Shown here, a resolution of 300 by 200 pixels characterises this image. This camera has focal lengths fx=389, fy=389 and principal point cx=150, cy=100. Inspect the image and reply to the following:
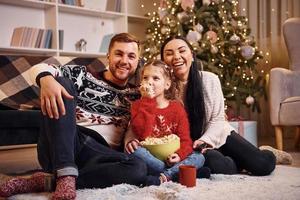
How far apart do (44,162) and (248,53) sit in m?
→ 2.35

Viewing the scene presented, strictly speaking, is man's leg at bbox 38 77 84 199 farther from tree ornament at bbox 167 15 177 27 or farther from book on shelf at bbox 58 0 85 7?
book on shelf at bbox 58 0 85 7

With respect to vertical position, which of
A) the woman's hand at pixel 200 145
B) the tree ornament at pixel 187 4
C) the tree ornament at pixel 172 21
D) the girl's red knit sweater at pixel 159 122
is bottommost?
the woman's hand at pixel 200 145

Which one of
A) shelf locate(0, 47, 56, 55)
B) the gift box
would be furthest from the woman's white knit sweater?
shelf locate(0, 47, 56, 55)

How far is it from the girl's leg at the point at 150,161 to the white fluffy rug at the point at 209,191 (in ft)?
0.30

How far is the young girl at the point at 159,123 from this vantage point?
1642mm

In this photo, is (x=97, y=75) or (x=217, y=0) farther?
(x=217, y=0)

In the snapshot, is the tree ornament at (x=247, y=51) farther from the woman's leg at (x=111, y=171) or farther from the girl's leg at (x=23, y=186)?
the girl's leg at (x=23, y=186)

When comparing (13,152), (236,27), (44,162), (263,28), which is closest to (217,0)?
(236,27)

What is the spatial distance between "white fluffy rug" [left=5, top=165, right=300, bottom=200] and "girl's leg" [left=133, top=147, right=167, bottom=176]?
0.30ft

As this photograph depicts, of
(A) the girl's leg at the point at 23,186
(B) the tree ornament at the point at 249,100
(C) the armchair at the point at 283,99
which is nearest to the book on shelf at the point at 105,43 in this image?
(B) the tree ornament at the point at 249,100

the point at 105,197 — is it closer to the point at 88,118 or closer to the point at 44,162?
the point at 44,162

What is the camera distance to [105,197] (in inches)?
54.7

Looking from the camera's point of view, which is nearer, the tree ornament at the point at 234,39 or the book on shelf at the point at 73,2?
the tree ornament at the point at 234,39

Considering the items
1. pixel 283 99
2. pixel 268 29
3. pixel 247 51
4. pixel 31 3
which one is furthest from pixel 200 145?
pixel 268 29
